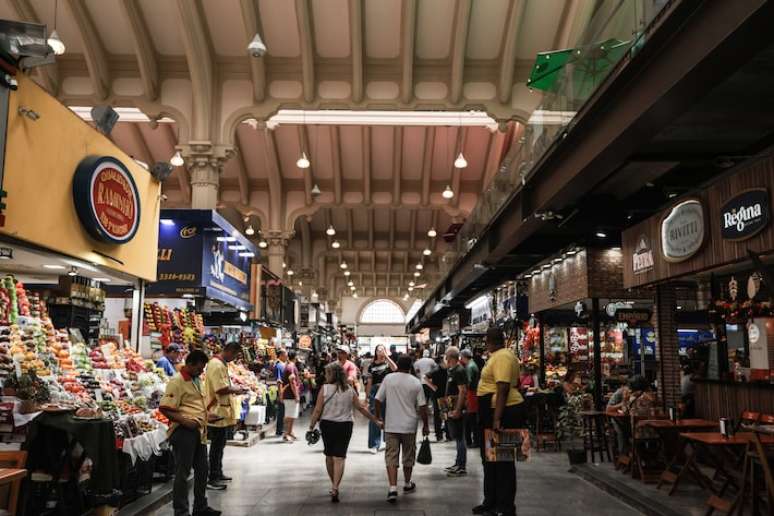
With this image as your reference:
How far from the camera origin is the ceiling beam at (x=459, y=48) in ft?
48.7

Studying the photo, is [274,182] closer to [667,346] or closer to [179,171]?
[179,171]

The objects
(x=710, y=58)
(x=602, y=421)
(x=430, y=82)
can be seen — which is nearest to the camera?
(x=710, y=58)

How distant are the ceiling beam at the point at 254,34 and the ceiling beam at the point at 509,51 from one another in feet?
17.9

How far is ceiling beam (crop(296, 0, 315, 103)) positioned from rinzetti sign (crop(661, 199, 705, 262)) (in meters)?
9.50

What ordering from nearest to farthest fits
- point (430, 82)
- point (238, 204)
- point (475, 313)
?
point (430, 82) → point (475, 313) → point (238, 204)

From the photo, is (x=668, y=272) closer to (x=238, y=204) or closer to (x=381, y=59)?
(x=381, y=59)

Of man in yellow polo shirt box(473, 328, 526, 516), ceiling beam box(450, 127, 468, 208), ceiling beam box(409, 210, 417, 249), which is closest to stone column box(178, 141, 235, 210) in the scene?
ceiling beam box(450, 127, 468, 208)

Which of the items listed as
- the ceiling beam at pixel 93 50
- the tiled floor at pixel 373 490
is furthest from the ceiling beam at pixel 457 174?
the tiled floor at pixel 373 490

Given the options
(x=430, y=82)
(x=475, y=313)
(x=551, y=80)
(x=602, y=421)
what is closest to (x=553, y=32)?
(x=430, y=82)

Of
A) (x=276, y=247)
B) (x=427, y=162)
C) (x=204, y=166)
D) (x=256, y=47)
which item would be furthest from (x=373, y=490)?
(x=276, y=247)

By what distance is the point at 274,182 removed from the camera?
2559 cm

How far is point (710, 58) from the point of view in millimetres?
4770

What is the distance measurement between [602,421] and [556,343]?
6094 millimetres

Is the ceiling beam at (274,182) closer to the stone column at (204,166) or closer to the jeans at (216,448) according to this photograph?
the stone column at (204,166)
